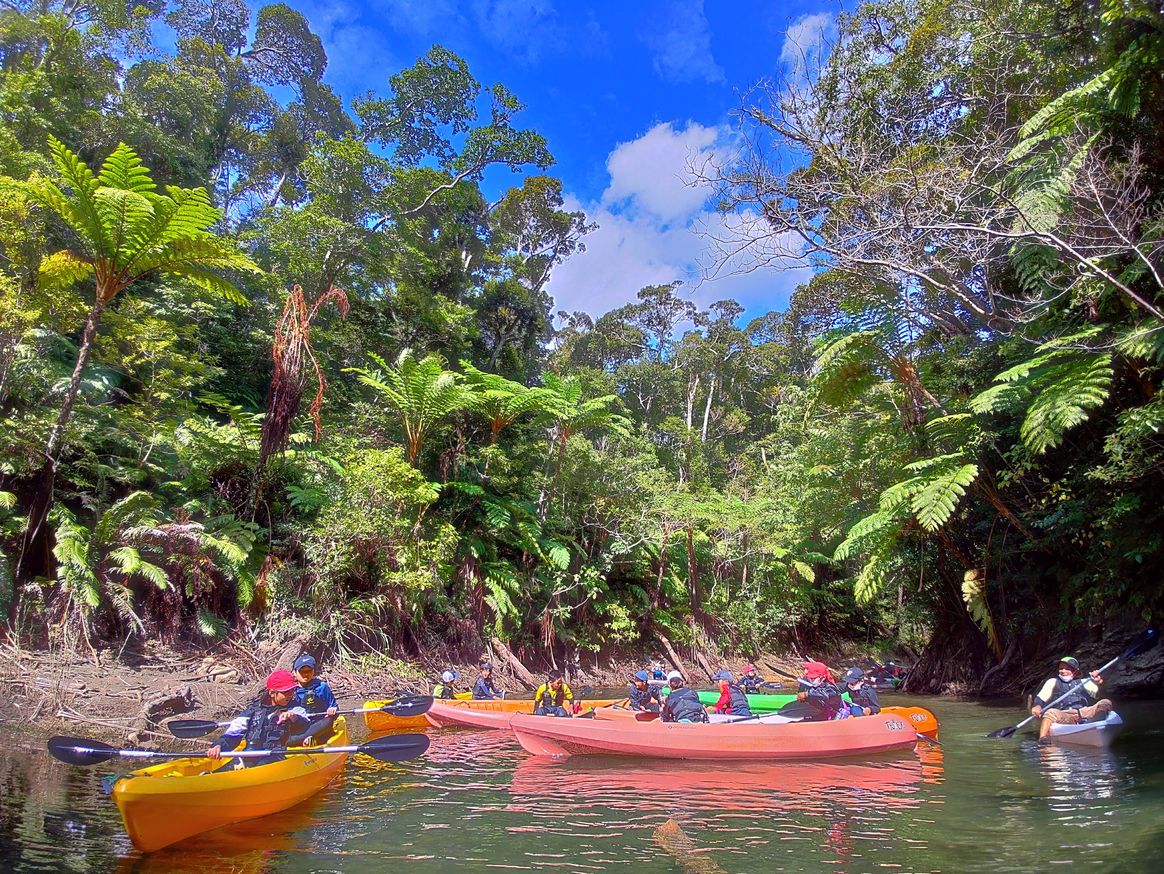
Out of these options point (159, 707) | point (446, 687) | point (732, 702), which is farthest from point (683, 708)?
point (159, 707)

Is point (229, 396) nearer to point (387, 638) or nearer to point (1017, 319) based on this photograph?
point (387, 638)

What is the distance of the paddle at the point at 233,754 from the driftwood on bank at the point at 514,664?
23.7 ft

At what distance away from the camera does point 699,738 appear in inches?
314

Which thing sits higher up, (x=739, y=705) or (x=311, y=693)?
(x=311, y=693)

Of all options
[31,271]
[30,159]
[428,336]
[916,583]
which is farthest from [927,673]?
[30,159]

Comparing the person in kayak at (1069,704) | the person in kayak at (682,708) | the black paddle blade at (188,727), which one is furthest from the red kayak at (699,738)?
the black paddle blade at (188,727)

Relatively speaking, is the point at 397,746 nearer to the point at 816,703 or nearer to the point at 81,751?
the point at 81,751

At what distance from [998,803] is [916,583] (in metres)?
7.98

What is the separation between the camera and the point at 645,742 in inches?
314

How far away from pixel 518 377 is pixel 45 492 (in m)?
11.5

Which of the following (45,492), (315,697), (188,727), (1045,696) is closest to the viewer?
(188,727)

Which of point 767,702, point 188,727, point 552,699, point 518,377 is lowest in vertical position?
point 767,702

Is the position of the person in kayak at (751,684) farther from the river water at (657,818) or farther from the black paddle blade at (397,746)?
the black paddle blade at (397,746)

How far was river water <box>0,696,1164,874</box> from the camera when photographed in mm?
4492
